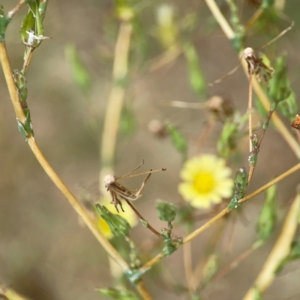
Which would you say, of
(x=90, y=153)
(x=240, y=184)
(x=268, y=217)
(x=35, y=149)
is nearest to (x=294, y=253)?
(x=268, y=217)

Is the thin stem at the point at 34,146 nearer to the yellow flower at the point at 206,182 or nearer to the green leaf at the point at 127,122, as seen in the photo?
the yellow flower at the point at 206,182

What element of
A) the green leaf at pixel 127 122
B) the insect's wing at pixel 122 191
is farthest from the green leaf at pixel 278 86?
the green leaf at pixel 127 122

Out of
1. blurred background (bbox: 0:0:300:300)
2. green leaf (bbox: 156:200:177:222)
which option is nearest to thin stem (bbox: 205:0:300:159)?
green leaf (bbox: 156:200:177:222)

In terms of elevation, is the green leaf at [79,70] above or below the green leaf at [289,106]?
above

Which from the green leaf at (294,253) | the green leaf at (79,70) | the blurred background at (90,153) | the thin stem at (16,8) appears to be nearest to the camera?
the thin stem at (16,8)

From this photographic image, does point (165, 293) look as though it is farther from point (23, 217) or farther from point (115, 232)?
point (115, 232)

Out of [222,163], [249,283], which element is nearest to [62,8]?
[222,163]
